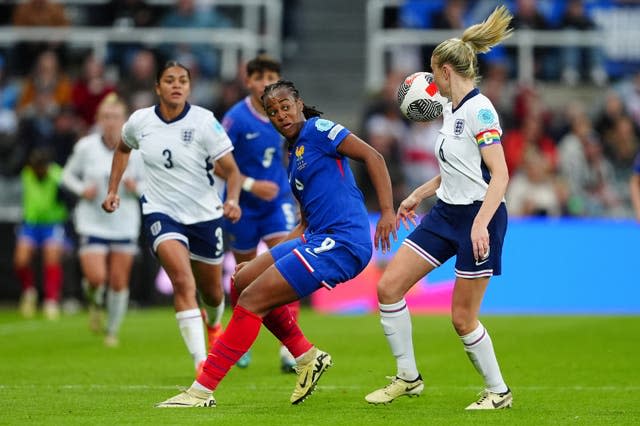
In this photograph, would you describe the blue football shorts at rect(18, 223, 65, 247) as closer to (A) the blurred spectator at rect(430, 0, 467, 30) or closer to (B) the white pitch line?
(A) the blurred spectator at rect(430, 0, 467, 30)

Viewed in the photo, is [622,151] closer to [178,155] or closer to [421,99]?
[178,155]

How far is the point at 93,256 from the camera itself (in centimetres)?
1496

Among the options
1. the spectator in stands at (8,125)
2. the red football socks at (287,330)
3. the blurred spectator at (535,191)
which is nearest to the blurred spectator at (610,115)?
the blurred spectator at (535,191)

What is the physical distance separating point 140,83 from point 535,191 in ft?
24.0

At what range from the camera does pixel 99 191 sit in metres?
15.1

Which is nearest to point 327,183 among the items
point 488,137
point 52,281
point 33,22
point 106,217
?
point 488,137

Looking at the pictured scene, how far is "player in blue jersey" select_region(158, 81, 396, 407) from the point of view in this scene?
828cm

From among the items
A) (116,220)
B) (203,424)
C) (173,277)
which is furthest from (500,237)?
(116,220)

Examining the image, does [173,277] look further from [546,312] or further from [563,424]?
[546,312]

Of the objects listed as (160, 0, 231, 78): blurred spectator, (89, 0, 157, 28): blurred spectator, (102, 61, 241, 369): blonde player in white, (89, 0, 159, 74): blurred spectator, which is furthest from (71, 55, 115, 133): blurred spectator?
(102, 61, 241, 369): blonde player in white

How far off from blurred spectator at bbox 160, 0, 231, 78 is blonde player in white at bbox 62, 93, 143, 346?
837 cm

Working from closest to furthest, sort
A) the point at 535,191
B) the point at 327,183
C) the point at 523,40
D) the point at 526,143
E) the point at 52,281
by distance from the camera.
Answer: the point at 327,183, the point at 52,281, the point at 535,191, the point at 526,143, the point at 523,40

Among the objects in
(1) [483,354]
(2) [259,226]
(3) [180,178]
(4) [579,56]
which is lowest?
(1) [483,354]

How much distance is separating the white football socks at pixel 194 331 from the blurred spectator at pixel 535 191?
1040cm
